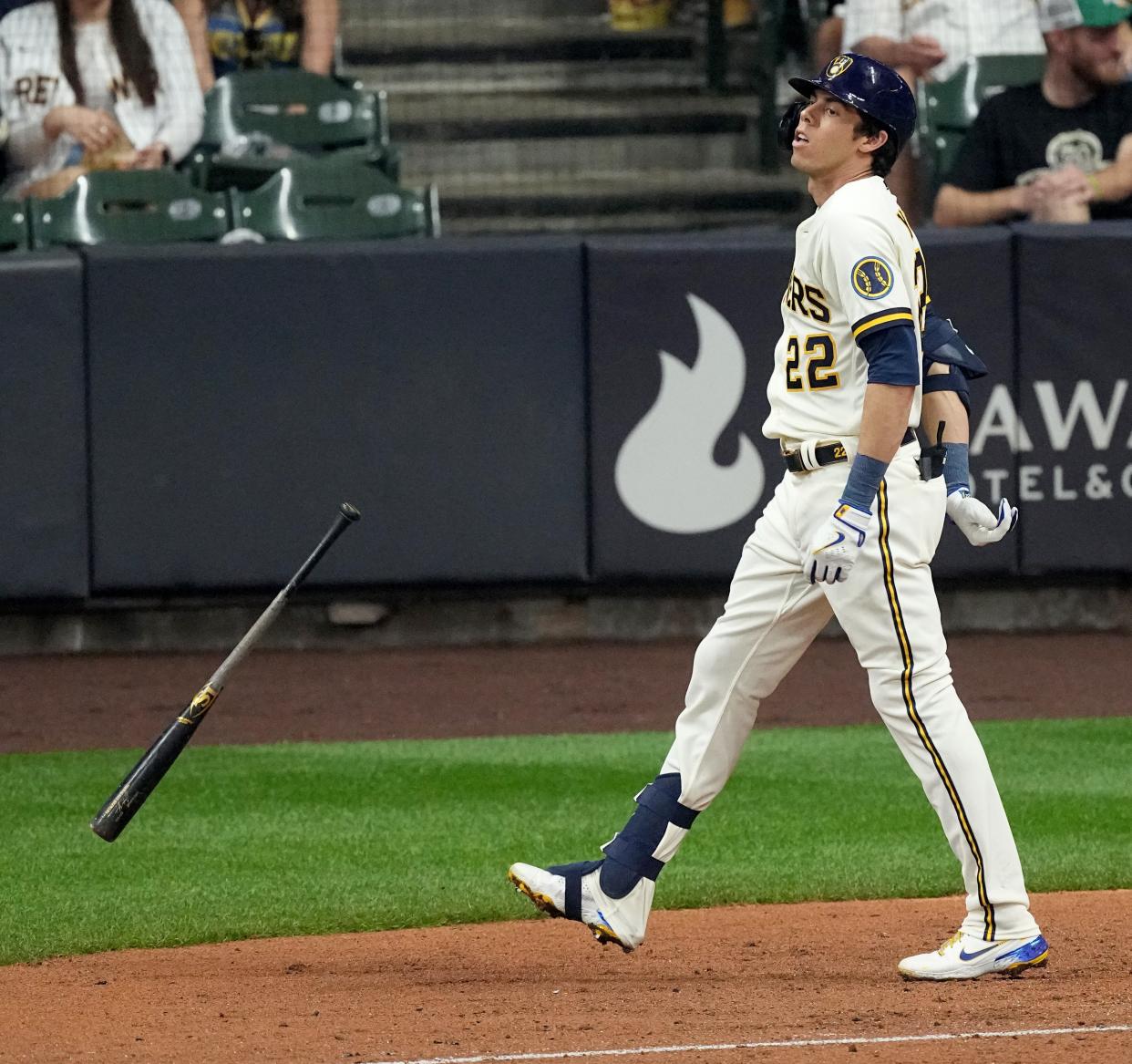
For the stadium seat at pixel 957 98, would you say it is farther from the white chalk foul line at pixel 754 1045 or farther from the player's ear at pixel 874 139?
the white chalk foul line at pixel 754 1045

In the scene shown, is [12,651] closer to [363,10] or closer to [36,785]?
[36,785]

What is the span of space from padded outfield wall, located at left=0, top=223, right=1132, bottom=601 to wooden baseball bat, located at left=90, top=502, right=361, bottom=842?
461cm

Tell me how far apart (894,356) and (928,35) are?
24.2 ft

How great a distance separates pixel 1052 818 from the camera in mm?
6371

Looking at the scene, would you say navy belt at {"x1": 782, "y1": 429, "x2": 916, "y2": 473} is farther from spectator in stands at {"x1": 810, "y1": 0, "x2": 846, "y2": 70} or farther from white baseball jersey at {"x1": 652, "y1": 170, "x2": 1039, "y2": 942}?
spectator in stands at {"x1": 810, "y1": 0, "x2": 846, "y2": 70}

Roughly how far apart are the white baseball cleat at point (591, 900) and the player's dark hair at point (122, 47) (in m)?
6.92

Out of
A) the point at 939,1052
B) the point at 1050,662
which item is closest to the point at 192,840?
the point at 939,1052

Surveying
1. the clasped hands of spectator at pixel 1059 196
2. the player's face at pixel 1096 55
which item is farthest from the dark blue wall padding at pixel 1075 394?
the player's face at pixel 1096 55

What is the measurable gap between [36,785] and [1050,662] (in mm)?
4468

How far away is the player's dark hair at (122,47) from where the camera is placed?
10.4m

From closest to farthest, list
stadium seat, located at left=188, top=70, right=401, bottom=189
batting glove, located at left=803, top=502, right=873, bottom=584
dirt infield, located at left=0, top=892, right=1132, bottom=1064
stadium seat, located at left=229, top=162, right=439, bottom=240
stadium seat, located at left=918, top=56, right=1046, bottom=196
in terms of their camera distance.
→ dirt infield, located at left=0, top=892, right=1132, bottom=1064, batting glove, located at left=803, top=502, right=873, bottom=584, stadium seat, located at left=229, top=162, right=439, bottom=240, stadium seat, located at left=918, top=56, right=1046, bottom=196, stadium seat, located at left=188, top=70, right=401, bottom=189

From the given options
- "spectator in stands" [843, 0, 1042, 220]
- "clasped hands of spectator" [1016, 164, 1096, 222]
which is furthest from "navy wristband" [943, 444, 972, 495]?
"spectator in stands" [843, 0, 1042, 220]

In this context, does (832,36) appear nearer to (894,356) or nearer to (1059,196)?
(1059,196)

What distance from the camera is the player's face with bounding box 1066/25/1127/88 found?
9977 mm
